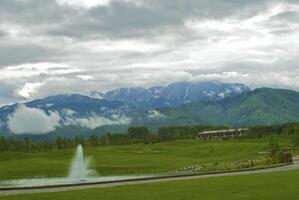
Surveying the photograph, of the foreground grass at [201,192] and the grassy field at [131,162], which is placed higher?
the foreground grass at [201,192]

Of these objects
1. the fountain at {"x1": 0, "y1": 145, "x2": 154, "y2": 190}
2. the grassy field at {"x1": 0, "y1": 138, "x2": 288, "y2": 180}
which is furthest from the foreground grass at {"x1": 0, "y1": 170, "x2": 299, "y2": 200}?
the grassy field at {"x1": 0, "y1": 138, "x2": 288, "y2": 180}

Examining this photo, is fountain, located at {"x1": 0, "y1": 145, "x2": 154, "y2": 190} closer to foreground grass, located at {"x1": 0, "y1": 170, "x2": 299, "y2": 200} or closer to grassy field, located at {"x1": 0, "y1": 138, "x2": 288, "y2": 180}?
grassy field, located at {"x1": 0, "y1": 138, "x2": 288, "y2": 180}

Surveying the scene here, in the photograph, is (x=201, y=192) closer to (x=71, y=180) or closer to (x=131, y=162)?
(x=71, y=180)

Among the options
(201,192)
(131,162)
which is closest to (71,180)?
(201,192)

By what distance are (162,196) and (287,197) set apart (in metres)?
8.52

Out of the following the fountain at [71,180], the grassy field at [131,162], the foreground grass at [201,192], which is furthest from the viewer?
the grassy field at [131,162]

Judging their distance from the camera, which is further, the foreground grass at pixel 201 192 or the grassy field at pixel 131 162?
the grassy field at pixel 131 162

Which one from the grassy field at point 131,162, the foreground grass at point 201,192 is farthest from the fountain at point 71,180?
the foreground grass at point 201,192

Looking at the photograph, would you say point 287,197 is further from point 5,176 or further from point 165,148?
point 165,148

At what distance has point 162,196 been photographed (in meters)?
35.8

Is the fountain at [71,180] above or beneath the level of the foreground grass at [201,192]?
beneath

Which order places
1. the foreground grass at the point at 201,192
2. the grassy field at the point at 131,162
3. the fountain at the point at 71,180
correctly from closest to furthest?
1. the foreground grass at the point at 201,192
2. the fountain at the point at 71,180
3. the grassy field at the point at 131,162

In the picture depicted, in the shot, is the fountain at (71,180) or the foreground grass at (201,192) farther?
the fountain at (71,180)

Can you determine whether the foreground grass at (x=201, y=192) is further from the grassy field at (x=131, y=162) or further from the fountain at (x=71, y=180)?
the grassy field at (x=131, y=162)
